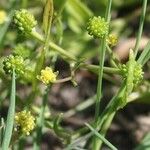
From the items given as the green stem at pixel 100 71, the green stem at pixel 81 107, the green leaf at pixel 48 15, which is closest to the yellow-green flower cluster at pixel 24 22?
the green leaf at pixel 48 15

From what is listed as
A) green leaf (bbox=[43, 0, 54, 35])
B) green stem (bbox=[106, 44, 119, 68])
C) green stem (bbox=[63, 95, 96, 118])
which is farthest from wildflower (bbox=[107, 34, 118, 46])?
green stem (bbox=[63, 95, 96, 118])

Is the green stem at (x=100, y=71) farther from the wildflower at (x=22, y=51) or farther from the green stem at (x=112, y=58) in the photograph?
the wildflower at (x=22, y=51)

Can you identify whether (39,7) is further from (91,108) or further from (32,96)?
(32,96)

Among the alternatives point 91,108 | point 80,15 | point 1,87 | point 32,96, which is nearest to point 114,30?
point 80,15

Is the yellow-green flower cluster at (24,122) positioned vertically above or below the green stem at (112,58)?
below

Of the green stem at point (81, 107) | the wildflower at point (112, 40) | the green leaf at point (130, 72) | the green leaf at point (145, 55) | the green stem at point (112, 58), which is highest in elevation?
the green stem at point (81, 107)

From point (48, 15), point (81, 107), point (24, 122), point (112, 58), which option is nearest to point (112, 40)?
point (112, 58)

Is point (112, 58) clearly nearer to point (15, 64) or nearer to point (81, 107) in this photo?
point (15, 64)

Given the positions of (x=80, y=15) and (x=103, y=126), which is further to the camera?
(x=80, y=15)

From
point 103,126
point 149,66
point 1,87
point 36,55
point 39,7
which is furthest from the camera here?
point 39,7
